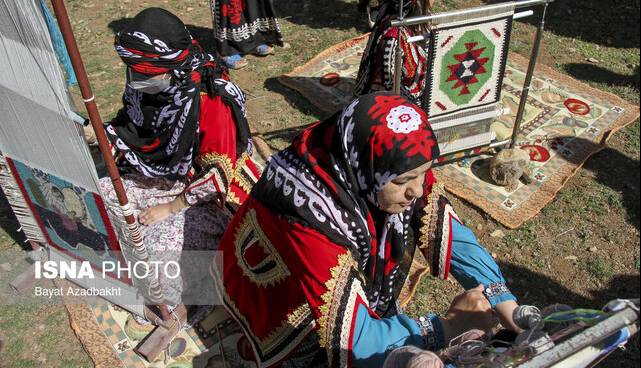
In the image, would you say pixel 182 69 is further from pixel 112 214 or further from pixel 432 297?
pixel 432 297

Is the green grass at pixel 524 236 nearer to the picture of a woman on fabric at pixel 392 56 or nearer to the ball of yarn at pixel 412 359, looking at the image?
the picture of a woman on fabric at pixel 392 56

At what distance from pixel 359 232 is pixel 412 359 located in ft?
2.00

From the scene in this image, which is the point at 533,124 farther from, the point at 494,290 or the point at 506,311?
the point at 506,311

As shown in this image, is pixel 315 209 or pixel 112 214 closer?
pixel 315 209

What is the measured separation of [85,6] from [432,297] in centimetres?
701

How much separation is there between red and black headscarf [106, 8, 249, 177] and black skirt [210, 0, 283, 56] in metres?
2.97

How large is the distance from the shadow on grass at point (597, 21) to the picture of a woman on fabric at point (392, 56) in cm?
315

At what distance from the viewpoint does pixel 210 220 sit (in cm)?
342

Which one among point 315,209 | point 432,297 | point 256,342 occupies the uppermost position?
point 315,209

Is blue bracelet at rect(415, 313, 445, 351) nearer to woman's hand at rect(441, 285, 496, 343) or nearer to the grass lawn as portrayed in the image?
woman's hand at rect(441, 285, 496, 343)

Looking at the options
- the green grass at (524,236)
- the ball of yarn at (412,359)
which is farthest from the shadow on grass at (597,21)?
the ball of yarn at (412,359)

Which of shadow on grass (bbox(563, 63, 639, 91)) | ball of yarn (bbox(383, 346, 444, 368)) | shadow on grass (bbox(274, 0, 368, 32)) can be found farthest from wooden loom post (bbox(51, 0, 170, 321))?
shadow on grass (bbox(563, 63, 639, 91))

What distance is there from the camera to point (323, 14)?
739cm

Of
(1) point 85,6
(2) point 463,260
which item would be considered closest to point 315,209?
(2) point 463,260
